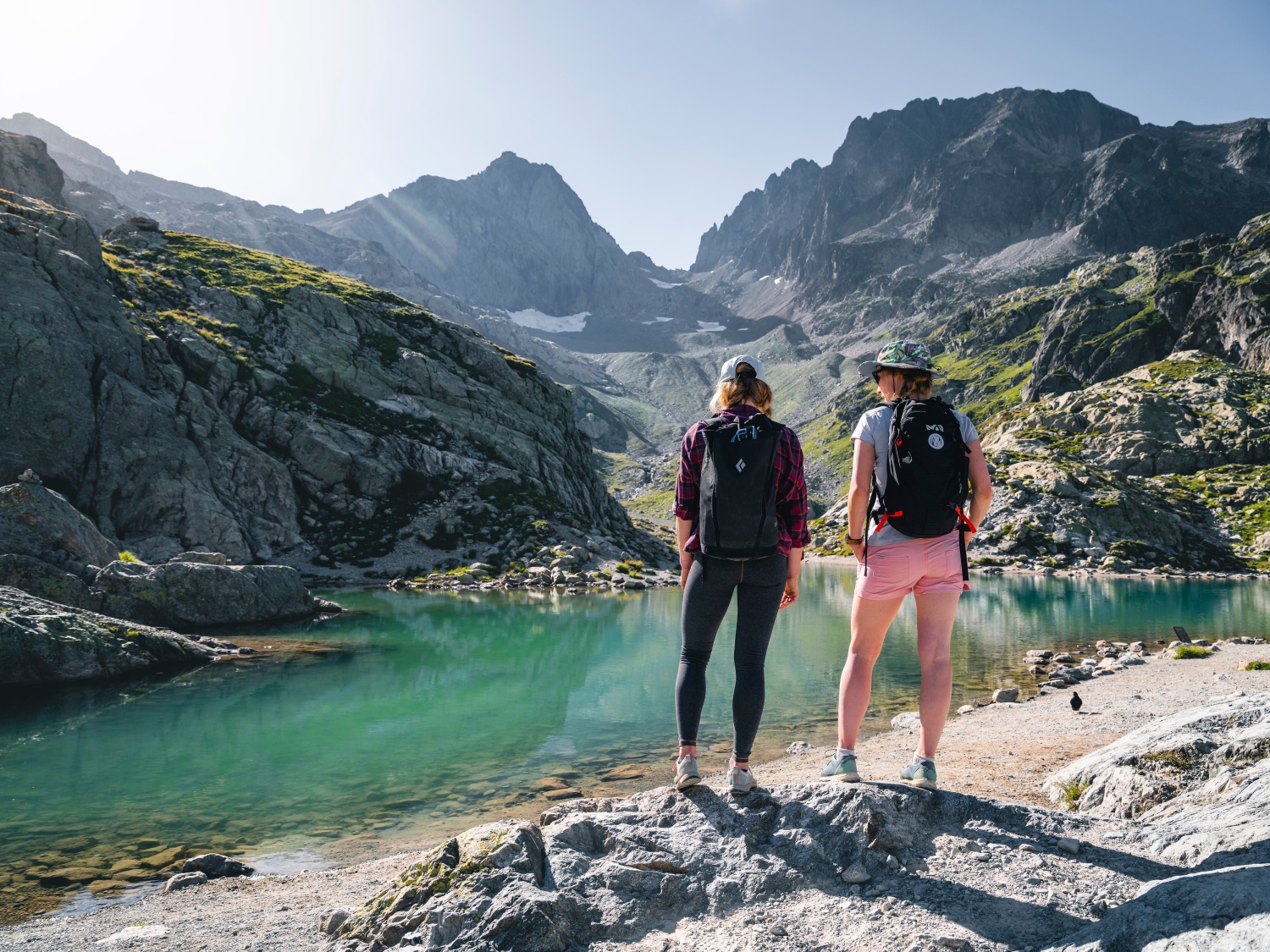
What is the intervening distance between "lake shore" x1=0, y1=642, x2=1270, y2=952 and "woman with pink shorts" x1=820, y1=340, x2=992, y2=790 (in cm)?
106

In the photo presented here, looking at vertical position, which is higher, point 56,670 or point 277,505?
point 277,505

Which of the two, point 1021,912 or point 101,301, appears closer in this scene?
Answer: point 1021,912

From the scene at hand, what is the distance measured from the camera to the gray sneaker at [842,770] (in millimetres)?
6488

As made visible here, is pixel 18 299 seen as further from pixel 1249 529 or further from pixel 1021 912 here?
pixel 1249 529

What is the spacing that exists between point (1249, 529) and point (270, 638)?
10387 centimetres

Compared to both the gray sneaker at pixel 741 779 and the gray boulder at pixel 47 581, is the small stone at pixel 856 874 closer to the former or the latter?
the gray sneaker at pixel 741 779

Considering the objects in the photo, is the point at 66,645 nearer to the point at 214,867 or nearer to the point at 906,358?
the point at 214,867

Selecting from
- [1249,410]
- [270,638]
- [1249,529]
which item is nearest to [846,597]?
[270,638]

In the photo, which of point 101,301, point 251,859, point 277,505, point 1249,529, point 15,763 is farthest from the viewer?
point 1249,529

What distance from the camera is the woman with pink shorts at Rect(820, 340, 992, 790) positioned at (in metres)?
6.31

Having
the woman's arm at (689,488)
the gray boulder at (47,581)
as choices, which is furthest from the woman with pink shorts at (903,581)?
the gray boulder at (47,581)

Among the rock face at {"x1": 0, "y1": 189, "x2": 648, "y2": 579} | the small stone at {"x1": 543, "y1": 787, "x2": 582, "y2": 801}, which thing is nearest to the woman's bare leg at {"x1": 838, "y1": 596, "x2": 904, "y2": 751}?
the small stone at {"x1": 543, "y1": 787, "x2": 582, "y2": 801}

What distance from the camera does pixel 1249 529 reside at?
272ft

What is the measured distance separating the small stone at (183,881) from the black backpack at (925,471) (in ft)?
34.0
